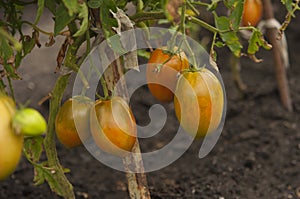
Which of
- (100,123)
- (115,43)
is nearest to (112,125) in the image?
(100,123)

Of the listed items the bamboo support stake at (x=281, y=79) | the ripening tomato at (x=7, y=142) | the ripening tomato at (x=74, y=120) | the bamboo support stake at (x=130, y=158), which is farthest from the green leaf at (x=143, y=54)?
the bamboo support stake at (x=281, y=79)

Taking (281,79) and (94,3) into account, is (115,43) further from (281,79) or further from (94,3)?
(281,79)

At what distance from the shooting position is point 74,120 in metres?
1.17

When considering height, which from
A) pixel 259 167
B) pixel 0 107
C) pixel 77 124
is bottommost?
pixel 259 167

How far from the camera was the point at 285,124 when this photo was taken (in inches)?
87.5

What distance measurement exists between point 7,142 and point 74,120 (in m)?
0.38

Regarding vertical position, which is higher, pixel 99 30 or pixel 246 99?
pixel 99 30

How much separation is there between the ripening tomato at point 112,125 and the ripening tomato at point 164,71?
111 millimetres

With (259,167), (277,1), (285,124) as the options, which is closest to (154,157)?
(259,167)

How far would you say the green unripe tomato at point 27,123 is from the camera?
80cm

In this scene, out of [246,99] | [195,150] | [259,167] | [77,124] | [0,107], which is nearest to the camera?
[0,107]

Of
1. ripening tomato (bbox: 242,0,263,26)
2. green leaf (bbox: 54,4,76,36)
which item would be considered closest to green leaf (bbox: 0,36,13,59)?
green leaf (bbox: 54,4,76,36)

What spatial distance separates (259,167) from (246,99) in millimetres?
578

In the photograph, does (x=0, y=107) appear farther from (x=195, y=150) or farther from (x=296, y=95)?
(x=296, y=95)
